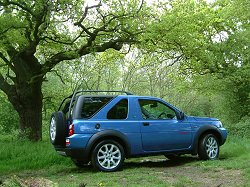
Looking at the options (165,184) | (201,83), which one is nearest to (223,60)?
(201,83)

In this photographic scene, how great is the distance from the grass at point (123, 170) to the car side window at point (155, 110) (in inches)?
50.4

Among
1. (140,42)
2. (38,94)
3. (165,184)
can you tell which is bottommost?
(165,184)

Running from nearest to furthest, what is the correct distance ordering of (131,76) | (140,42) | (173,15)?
(173,15) < (140,42) < (131,76)

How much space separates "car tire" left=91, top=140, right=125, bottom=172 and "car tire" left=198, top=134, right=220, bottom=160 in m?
2.37

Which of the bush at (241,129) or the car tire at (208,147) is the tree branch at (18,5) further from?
the bush at (241,129)

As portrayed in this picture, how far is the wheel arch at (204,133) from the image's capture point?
10039 mm

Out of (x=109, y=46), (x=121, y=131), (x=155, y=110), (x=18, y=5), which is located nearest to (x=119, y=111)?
(x=121, y=131)

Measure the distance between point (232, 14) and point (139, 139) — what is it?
43.8 feet

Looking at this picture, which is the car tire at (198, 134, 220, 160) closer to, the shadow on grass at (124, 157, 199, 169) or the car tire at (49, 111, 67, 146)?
the shadow on grass at (124, 157, 199, 169)

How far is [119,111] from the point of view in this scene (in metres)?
9.28

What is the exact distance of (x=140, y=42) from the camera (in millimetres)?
14531

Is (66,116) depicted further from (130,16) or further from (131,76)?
(131,76)

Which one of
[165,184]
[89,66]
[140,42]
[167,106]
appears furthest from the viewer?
[89,66]

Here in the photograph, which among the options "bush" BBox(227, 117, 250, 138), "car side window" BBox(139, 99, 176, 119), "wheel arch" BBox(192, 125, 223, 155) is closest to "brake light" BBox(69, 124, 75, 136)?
"car side window" BBox(139, 99, 176, 119)
